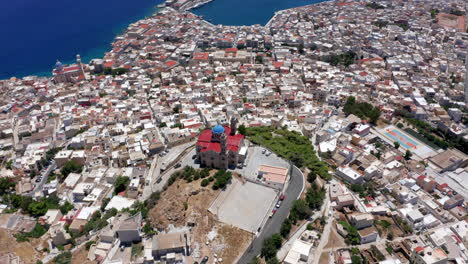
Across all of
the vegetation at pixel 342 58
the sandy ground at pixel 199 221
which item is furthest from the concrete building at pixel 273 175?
the vegetation at pixel 342 58

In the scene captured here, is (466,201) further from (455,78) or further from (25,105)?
(25,105)

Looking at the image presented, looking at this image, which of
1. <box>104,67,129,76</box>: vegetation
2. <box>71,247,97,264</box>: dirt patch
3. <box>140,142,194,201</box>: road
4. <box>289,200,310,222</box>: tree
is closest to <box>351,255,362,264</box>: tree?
Result: <box>289,200,310,222</box>: tree

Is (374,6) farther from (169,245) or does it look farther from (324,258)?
(169,245)

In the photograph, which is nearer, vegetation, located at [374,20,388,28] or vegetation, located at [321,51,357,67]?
vegetation, located at [321,51,357,67]

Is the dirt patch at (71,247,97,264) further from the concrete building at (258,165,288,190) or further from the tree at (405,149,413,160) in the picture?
the tree at (405,149,413,160)

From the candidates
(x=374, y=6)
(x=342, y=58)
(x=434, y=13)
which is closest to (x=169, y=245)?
(x=342, y=58)

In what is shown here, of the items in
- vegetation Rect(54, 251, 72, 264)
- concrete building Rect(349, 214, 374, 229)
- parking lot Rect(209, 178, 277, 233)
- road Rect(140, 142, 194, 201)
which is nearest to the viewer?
vegetation Rect(54, 251, 72, 264)

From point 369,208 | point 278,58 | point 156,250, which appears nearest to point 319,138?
point 369,208
